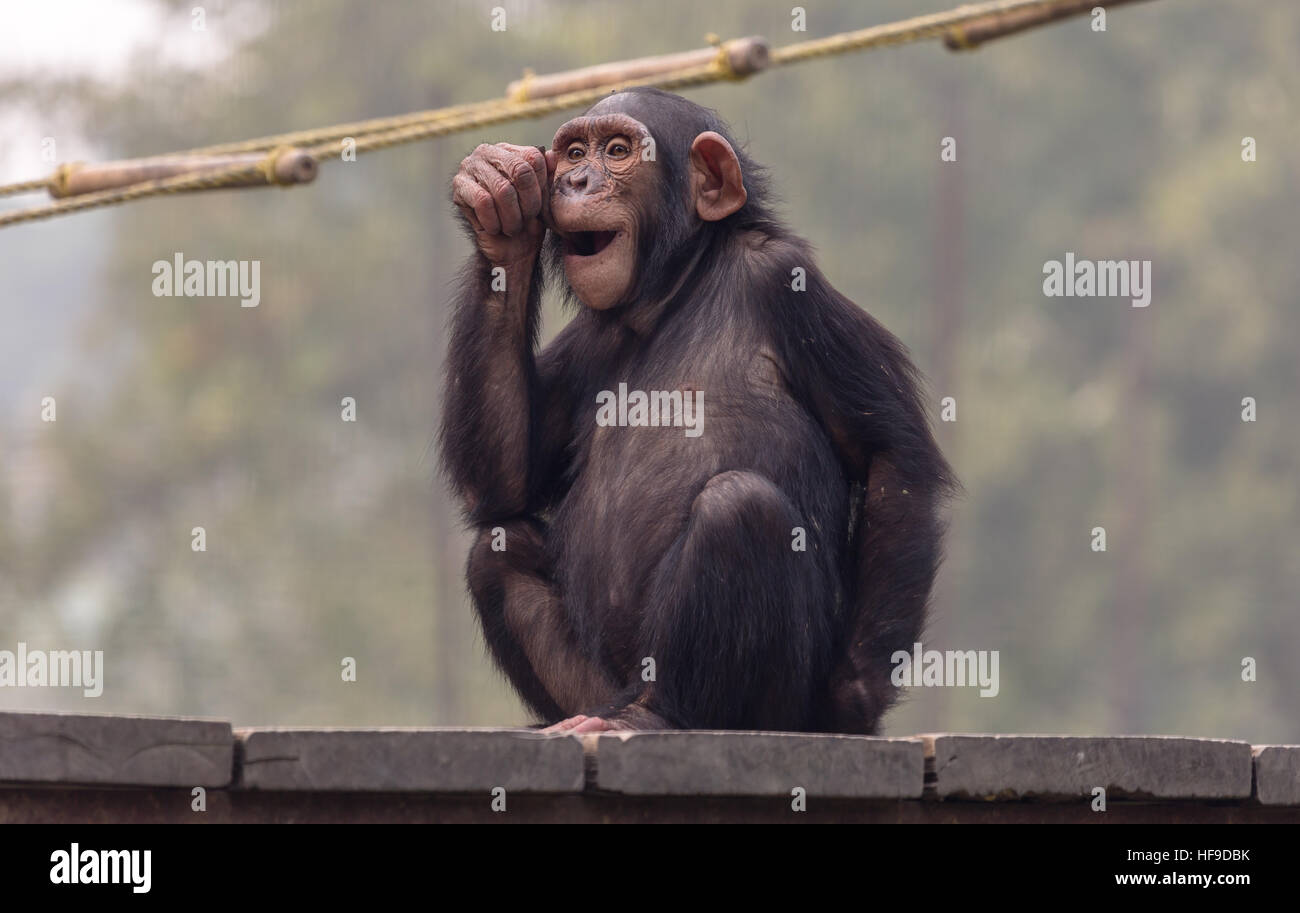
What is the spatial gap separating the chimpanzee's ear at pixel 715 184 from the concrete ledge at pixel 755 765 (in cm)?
185

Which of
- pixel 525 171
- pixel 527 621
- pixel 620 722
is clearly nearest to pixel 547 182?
pixel 525 171

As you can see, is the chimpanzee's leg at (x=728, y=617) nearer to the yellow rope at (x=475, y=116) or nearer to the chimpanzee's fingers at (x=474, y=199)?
the chimpanzee's fingers at (x=474, y=199)

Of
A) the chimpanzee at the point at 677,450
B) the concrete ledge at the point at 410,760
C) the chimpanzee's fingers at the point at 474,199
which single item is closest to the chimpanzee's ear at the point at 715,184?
the chimpanzee at the point at 677,450

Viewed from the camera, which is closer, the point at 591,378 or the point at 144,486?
the point at 591,378

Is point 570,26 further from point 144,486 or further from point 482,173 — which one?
point 482,173

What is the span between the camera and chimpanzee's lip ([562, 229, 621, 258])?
5391mm

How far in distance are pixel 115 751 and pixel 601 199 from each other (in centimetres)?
220

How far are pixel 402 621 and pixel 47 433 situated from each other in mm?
6818

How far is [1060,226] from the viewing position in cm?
3338

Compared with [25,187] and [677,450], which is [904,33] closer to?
[677,450]

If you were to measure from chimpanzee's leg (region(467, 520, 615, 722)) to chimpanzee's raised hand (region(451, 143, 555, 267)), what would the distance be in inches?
34.1
